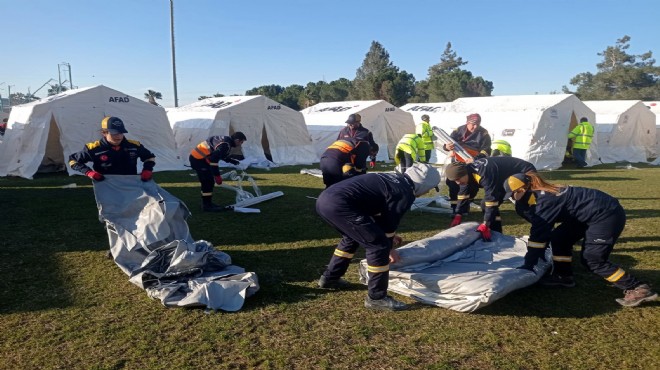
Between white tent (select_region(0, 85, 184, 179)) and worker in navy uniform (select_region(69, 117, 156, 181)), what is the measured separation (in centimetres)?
908

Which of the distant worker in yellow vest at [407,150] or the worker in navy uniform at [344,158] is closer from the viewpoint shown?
the worker in navy uniform at [344,158]

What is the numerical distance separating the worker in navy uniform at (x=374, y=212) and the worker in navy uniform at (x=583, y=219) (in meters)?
1.03

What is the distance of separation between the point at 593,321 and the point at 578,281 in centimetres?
106

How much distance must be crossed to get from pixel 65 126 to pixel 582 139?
17.6m

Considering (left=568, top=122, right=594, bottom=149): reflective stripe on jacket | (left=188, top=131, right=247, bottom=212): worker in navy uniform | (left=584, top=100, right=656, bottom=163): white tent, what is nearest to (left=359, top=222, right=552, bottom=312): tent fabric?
(left=188, top=131, right=247, bottom=212): worker in navy uniform

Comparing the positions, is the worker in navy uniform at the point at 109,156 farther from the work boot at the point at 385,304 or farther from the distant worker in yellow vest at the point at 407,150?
the distant worker in yellow vest at the point at 407,150

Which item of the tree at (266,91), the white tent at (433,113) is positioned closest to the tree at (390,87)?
the tree at (266,91)

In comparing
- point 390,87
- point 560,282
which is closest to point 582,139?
point 560,282

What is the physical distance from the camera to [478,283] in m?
4.22

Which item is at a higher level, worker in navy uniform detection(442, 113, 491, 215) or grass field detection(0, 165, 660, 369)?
worker in navy uniform detection(442, 113, 491, 215)

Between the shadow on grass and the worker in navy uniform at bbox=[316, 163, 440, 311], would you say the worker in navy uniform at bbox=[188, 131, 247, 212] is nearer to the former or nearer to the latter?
the worker in navy uniform at bbox=[316, 163, 440, 311]

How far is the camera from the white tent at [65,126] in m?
13.9

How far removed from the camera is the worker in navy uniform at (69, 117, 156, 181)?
5918 millimetres

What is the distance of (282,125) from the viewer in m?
18.3
